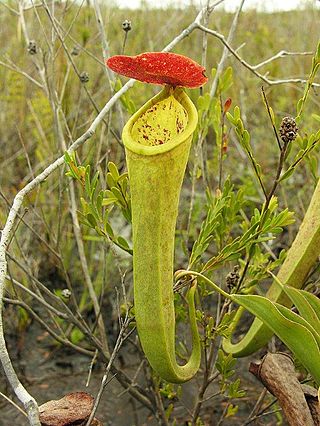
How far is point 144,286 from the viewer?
2.88 feet

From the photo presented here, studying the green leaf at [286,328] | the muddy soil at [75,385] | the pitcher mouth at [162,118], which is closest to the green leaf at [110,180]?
the pitcher mouth at [162,118]

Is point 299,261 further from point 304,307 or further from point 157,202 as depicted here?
point 157,202

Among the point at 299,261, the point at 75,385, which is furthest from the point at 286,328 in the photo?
the point at 75,385

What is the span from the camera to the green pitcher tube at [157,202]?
84 centimetres

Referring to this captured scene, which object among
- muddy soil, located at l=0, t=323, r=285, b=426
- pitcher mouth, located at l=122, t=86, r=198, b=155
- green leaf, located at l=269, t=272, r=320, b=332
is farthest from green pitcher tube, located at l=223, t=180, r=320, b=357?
muddy soil, located at l=0, t=323, r=285, b=426

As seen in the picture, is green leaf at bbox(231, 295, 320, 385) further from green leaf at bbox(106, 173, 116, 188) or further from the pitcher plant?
green leaf at bbox(106, 173, 116, 188)

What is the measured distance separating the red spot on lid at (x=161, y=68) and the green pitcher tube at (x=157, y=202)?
0.16ft

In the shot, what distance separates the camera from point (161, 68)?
0.85 m

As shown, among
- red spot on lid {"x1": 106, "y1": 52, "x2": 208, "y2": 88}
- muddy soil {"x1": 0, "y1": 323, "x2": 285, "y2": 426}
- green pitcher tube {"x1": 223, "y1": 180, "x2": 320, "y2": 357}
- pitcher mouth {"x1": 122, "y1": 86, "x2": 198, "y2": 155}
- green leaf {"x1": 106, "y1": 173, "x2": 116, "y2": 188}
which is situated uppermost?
red spot on lid {"x1": 106, "y1": 52, "x2": 208, "y2": 88}

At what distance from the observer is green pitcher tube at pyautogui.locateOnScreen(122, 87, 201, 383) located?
843 millimetres

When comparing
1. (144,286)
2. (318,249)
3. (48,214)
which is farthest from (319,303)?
(48,214)

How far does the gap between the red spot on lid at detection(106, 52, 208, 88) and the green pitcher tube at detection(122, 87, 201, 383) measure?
48 millimetres

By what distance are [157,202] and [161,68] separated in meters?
0.20

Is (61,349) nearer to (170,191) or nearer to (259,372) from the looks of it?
(259,372)
